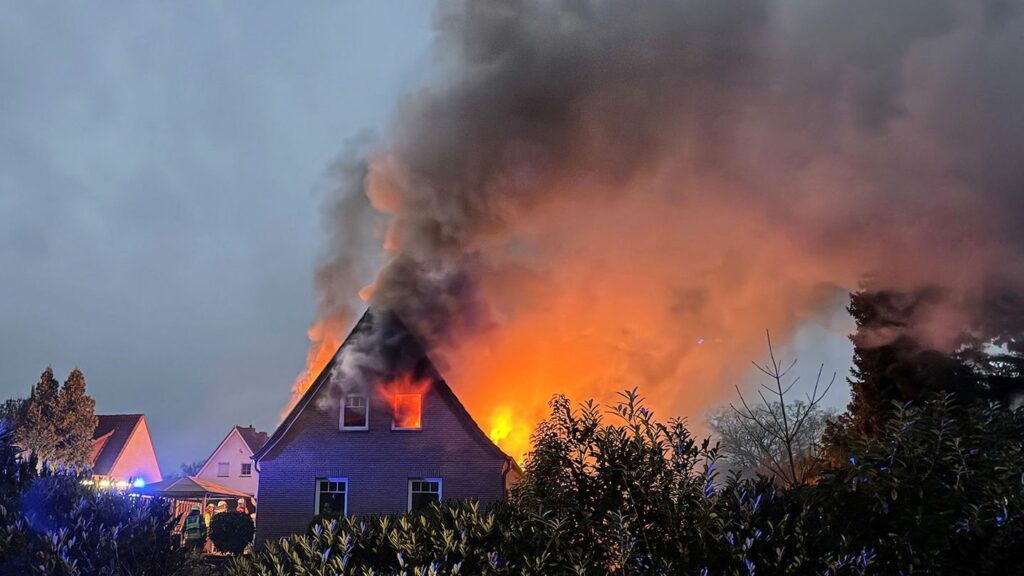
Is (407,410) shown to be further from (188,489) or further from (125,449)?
(125,449)

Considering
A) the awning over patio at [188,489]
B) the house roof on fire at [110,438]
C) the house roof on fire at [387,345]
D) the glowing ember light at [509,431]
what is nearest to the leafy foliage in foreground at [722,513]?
the house roof on fire at [387,345]

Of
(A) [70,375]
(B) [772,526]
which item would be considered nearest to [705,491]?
(B) [772,526]

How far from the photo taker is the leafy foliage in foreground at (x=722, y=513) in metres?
4.72

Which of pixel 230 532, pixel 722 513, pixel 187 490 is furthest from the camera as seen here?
pixel 187 490

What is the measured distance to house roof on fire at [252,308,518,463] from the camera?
22.9 m

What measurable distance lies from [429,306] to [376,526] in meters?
16.7

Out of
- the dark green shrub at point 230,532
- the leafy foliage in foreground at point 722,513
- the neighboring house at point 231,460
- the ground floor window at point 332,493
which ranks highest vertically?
the neighboring house at point 231,460

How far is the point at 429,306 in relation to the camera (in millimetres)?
23156

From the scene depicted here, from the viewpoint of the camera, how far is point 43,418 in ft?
121

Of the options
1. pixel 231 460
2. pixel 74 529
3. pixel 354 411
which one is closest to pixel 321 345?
pixel 354 411

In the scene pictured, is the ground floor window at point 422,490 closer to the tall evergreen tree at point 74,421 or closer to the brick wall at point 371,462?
the brick wall at point 371,462

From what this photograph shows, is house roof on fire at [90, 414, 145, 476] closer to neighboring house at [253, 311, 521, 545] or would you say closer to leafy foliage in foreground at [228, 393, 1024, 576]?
neighboring house at [253, 311, 521, 545]

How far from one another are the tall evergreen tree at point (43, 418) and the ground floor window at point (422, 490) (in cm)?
2363

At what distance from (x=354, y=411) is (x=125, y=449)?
106 ft
